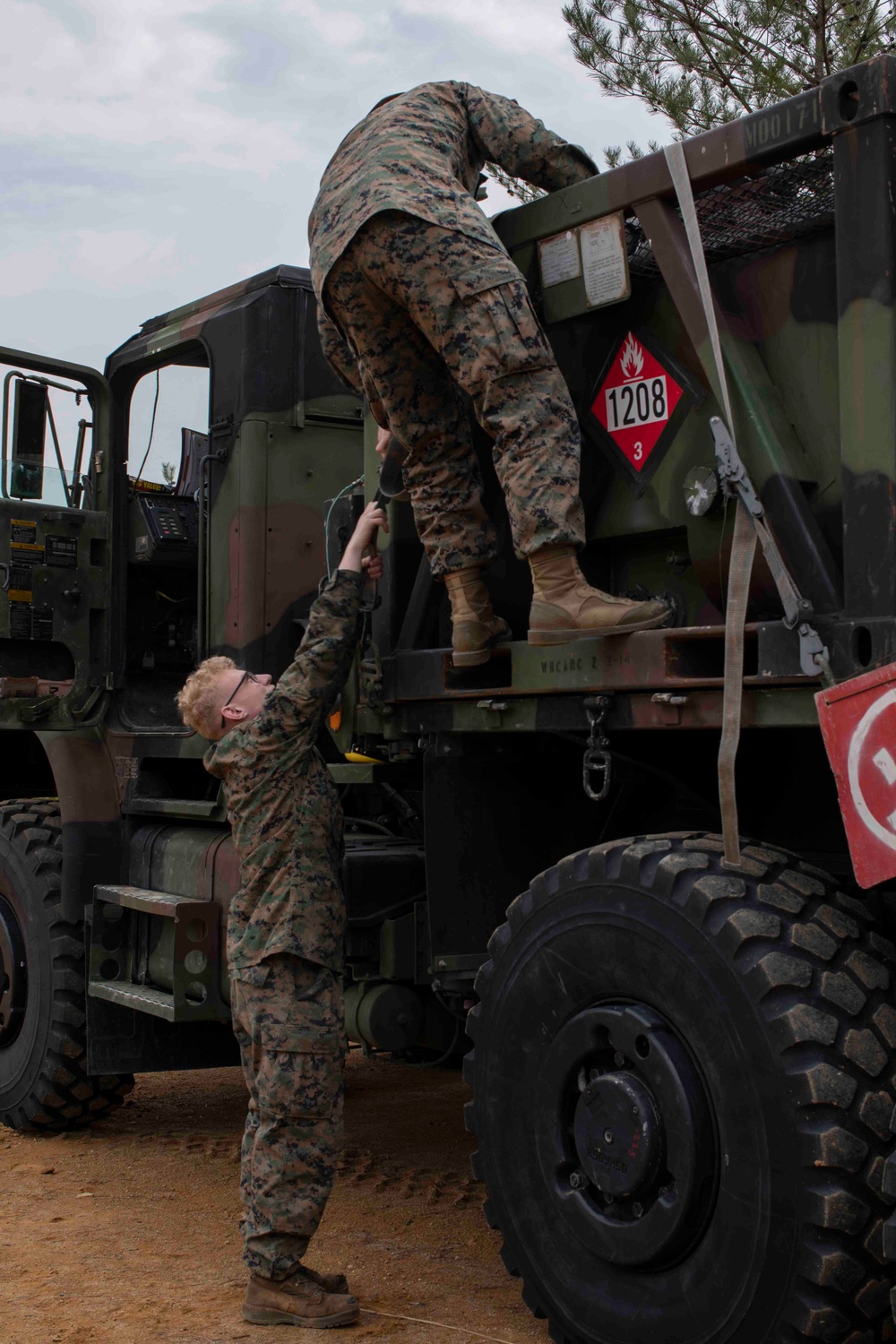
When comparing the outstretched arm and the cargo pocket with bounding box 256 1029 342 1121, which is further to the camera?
the outstretched arm

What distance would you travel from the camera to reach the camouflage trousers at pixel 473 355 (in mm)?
3443

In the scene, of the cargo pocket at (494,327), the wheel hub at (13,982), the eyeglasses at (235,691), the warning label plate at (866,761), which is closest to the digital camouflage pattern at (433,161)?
the cargo pocket at (494,327)

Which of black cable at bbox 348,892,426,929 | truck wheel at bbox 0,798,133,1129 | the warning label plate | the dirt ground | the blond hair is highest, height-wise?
the blond hair

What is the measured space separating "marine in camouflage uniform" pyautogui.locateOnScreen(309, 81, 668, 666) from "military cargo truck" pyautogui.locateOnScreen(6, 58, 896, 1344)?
173 millimetres

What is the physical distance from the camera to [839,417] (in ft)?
9.96

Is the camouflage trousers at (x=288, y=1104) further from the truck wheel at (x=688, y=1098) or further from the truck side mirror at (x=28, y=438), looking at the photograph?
the truck side mirror at (x=28, y=438)

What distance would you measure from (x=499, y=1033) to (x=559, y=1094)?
0.24 meters

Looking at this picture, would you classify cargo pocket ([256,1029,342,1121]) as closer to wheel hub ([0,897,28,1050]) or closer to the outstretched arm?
the outstretched arm

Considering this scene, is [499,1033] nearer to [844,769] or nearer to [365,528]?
[844,769]

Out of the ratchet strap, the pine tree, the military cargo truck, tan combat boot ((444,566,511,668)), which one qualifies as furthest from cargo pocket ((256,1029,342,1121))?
the pine tree

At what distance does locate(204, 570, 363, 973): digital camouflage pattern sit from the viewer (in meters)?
3.96

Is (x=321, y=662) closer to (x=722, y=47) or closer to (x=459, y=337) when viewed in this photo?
(x=459, y=337)

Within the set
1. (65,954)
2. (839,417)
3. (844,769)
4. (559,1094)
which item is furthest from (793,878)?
(65,954)

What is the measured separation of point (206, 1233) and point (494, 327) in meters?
2.87
